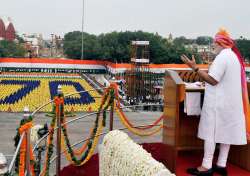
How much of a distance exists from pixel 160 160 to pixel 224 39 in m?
1.57

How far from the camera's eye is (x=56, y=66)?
46000 millimetres

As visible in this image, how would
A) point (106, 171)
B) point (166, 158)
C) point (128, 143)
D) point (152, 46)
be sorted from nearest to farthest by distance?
1. point (128, 143)
2. point (106, 171)
3. point (166, 158)
4. point (152, 46)

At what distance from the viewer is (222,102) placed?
3826 millimetres

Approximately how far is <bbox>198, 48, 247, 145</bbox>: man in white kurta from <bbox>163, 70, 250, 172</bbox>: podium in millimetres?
293

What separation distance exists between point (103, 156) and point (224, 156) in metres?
1.29

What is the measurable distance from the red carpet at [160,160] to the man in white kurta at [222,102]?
0.39m

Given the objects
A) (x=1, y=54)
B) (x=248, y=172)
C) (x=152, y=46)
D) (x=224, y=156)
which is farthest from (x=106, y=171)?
(x=1, y=54)

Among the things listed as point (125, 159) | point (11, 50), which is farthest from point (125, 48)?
point (125, 159)

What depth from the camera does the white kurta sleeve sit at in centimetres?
379

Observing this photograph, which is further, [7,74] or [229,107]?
[7,74]

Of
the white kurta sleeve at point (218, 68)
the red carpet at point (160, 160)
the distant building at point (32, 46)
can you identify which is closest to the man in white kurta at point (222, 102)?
the white kurta sleeve at point (218, 68)

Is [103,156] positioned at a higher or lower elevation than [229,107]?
lower

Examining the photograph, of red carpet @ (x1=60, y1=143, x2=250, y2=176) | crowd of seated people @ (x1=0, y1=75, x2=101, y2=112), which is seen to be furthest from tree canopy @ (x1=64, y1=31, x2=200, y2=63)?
red carpet @ (x1=60, y1=143, x2=250, y2=176)

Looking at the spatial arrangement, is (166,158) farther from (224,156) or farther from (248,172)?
(248,172)
